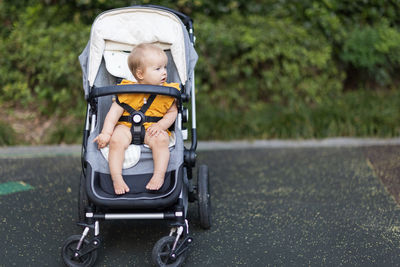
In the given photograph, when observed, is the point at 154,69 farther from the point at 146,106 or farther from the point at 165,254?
the point at 165,254

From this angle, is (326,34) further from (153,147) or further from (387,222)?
(153,147)

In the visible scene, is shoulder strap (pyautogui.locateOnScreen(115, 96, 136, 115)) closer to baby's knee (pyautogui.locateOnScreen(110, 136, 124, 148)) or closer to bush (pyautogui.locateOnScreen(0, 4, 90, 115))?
baby's knee (pyautogui.locateOnScreen(110, 136, 124, 148))

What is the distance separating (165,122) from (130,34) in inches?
33.8

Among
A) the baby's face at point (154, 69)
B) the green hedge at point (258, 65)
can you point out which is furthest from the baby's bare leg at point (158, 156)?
the green hedge at point (258, 65)

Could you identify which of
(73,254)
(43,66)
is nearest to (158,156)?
(73,254)

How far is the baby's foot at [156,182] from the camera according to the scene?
3.37 meters

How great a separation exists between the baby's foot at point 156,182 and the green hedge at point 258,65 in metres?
3.20

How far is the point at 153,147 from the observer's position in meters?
3.48

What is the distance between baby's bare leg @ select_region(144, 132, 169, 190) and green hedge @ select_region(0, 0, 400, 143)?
10.1ft

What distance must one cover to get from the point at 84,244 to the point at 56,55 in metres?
3.97

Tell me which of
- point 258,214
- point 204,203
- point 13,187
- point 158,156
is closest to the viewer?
point 158,156

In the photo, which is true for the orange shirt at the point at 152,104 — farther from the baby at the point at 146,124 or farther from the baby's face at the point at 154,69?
the baby's face at the point at 154,69

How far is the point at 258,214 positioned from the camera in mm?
4285

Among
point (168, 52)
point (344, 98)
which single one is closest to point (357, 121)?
point (344, 98)
